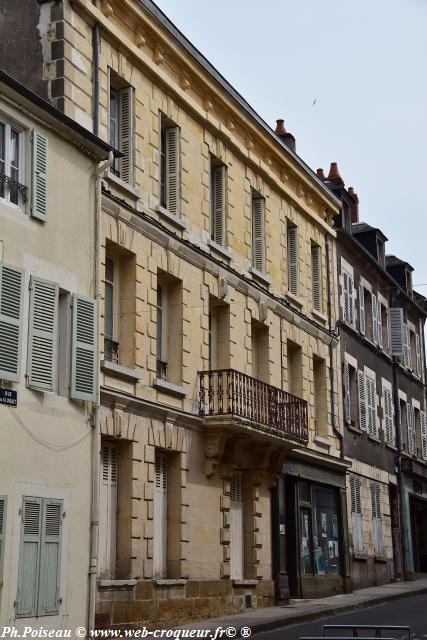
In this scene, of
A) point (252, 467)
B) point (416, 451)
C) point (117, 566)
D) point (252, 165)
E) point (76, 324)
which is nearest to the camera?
point (76, 324)

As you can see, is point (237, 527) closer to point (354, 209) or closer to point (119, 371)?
point (119, 371)

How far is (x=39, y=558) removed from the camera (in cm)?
1378

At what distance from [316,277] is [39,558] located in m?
14.0

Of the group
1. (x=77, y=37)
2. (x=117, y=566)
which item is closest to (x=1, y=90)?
(x=77, y=37)

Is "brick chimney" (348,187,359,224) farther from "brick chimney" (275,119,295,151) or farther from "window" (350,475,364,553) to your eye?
"window" (350,475,364,553)

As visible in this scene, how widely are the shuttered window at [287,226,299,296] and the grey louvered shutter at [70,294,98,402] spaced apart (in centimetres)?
969

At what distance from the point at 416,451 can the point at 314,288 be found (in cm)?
1074

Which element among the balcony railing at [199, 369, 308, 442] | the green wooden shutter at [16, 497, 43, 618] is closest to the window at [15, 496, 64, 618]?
the green wooden shutter at [16, 497, 43, 618]

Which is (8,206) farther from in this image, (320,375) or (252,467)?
(320,375)

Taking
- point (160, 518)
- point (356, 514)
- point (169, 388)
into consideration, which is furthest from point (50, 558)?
point (356, 514)

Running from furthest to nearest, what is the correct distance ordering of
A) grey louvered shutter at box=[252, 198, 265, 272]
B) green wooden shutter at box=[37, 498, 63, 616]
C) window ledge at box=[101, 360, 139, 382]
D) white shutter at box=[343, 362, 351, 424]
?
1. white shutter at box=[343, 362, 351, 424]
2. grey louvered shutter at box=[252, 198, 265, 272]
3. window ledge at box=[101, 360, 139, 382]
4. green wooden shutter at box=[37, 498, 63, 616]

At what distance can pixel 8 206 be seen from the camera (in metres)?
14.0

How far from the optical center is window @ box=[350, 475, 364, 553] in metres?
26.7

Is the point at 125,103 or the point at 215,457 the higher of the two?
the point at 125,103
